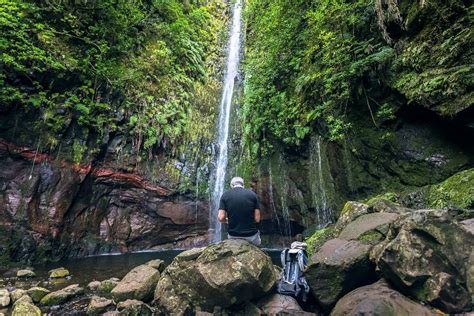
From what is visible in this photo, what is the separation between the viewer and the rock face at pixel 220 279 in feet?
17.4

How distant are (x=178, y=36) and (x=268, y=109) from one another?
23.8 feet

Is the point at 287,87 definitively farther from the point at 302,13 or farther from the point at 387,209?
the point at 387,209

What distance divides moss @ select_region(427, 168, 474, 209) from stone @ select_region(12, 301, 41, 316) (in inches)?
320

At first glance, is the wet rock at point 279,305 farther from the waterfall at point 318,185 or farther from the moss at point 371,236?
the waterfall at point 318,185

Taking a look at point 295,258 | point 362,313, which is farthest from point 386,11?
point 362,313

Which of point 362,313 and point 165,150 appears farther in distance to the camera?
point 165,150

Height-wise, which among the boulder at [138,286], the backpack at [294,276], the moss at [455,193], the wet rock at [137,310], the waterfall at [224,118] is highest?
the waterfall at [224,118]

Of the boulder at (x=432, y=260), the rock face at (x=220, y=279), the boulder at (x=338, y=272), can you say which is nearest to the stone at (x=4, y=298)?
the rock face at (x=220, y=279)

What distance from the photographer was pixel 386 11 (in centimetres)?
843

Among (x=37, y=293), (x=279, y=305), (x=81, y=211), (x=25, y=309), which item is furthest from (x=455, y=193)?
(x=81, y=211)

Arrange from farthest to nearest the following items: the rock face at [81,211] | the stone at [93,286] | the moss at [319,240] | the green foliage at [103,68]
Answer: the green foliage at [103,68], the rock face at [81,211], the stone at [93,286], the moss at [319,240]

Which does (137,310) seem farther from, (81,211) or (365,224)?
(81,211)

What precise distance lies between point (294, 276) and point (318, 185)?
600cm

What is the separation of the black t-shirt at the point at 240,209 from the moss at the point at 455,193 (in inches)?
134
